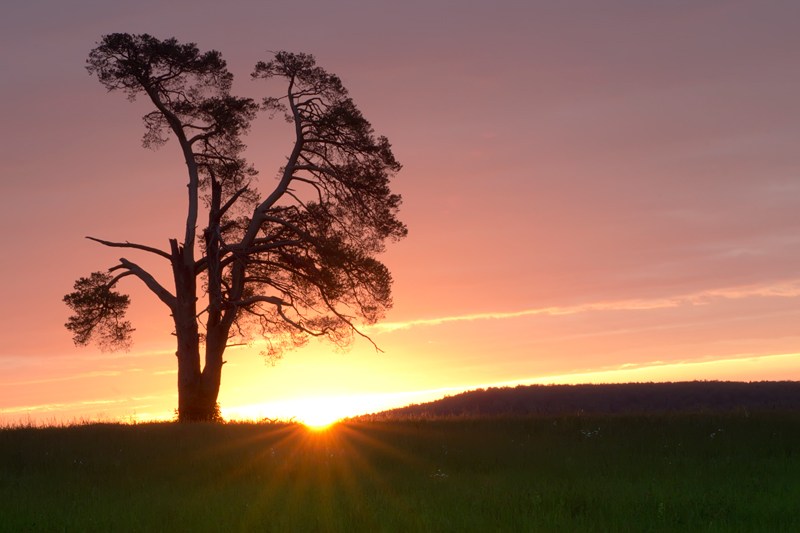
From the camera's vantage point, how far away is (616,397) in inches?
1471

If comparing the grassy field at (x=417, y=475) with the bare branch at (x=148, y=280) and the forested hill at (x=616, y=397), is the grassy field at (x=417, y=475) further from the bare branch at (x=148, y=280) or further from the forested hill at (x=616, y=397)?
the forested hill at (x=616, y=397)

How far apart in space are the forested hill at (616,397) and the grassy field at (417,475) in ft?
55.8

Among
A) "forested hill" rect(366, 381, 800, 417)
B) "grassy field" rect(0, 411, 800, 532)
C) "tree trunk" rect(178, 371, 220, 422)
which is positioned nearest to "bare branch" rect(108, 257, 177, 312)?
"tree trunk" rect(178, 371, 220, 422)

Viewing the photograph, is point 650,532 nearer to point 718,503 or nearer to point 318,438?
point 718,503

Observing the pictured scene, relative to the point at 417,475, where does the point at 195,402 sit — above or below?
above

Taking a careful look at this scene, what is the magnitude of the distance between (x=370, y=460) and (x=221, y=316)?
12.4 metres

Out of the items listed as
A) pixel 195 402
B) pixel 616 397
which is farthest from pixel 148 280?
pixel 616 397

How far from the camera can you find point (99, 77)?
949 inches

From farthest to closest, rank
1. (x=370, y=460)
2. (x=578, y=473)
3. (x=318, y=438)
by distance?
(x=318, y=438), (x=370, y=460), (x=578, y=473)

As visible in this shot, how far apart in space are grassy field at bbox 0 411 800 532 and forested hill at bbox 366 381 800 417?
1702 centimetres

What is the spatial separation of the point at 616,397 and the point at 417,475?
90.8 ft

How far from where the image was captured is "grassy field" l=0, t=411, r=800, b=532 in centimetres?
941

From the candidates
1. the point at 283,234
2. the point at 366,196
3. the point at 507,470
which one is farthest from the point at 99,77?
the point at 507,470

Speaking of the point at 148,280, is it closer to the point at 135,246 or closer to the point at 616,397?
the point at 135,246
